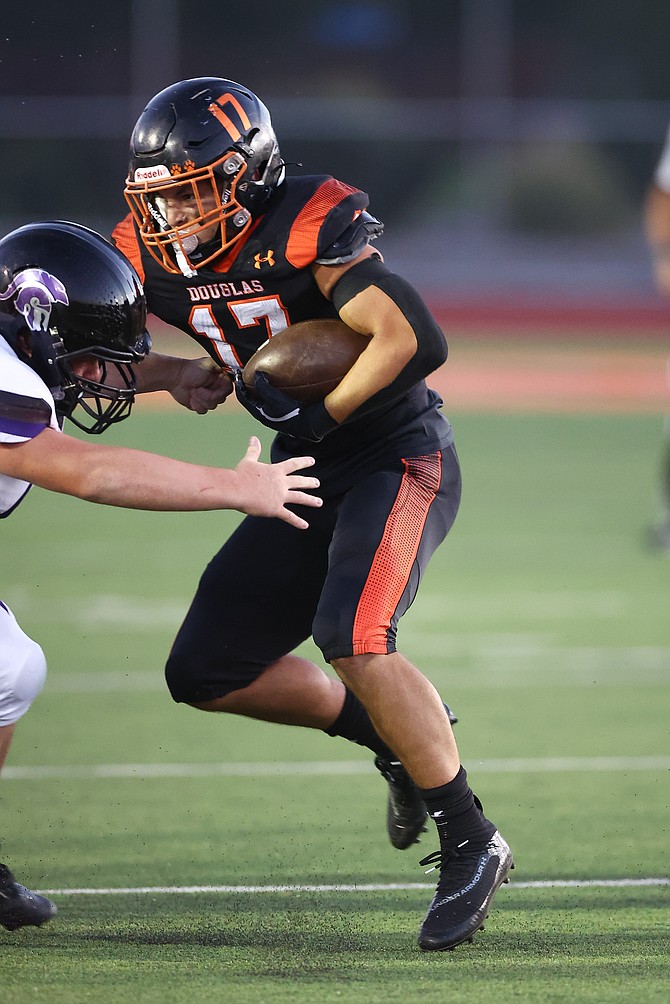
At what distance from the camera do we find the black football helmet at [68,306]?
325cm

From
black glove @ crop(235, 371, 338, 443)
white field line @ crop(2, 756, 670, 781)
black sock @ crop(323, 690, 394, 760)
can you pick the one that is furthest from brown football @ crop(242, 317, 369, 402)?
white field line @ crop(2, 756, 670, 781)

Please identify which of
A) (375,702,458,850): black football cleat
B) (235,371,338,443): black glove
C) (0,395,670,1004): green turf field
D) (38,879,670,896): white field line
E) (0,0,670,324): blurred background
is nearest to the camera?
(0,395,670,1004): green turf field

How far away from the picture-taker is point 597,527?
903 centimetres

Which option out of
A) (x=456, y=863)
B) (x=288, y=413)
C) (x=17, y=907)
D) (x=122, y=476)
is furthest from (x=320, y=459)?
(x=17, y=907)

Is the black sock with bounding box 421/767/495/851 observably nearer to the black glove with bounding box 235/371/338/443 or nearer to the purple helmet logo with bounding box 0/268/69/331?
the black glove with bounding box 235/371/338/443

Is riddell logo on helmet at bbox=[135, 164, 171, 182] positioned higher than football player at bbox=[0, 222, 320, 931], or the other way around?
riddell logo on helmet at bbox=[135, 164, 171, 182]

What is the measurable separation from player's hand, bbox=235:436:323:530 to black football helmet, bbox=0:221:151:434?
1.34 feet

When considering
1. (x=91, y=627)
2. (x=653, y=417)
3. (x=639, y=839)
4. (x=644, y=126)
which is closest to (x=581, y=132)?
(x=644, y=126)

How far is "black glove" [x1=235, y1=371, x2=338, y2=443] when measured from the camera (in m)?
3.53

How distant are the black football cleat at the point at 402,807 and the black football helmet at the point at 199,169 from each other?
1313 millimetres

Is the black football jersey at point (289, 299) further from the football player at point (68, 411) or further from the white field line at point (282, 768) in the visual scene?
the white field line at point (282, 768)

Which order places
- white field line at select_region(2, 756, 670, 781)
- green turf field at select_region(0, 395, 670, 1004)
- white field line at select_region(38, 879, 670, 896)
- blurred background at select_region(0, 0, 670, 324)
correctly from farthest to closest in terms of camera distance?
1. blurred background at select_region(0, 0, 670, 324)
2. white field line at select_region(2, 756, 670, 781)
3. white field line at select_region(38, 879, 670, 896)
4. green turf field at select_region(0, 395, 670, 1004)

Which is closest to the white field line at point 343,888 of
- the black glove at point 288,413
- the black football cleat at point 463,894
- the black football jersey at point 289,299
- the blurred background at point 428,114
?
the black football cleat at point 463,894

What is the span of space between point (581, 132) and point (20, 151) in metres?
6.97
